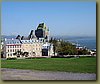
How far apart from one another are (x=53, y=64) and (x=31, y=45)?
1.02 ft

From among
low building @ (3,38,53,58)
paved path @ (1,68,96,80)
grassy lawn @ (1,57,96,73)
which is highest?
low building @ (3,38,53,58)

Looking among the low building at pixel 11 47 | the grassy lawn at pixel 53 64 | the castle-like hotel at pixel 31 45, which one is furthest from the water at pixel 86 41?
the low building at pixel 11 47

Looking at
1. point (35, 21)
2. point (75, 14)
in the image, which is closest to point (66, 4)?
point (75, 14)

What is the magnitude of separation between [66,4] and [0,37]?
2.57ft

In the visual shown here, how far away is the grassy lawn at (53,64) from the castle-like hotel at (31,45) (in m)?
0.06

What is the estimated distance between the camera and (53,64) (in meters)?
3.19

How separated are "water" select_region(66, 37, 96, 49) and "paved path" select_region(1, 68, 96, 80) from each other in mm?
305

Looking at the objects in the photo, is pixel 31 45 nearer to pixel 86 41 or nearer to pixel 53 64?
pixel 53 64

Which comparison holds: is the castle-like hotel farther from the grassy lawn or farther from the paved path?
the paved path

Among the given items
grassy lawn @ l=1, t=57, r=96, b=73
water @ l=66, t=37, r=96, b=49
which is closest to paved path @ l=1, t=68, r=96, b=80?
grassy lawn @ l=1, t=57, r=96, b=73

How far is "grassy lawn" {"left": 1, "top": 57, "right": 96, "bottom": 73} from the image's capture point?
3.17 meters

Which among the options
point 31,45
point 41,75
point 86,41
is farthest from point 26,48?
point 86,41

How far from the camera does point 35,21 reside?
317cm

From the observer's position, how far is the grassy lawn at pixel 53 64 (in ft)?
10.4
